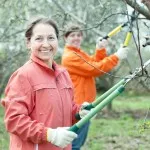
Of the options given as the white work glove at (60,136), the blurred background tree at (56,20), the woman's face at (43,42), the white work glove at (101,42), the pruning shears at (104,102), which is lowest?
the white work glove at (60,136)

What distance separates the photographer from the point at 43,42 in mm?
3275

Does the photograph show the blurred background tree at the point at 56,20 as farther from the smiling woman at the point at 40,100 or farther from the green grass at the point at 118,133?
the smiling woman at the point at 40,100

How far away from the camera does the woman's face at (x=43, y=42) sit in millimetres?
3283

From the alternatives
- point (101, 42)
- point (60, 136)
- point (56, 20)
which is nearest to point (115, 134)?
point (56, 20)

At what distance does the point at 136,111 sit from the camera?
13.7m

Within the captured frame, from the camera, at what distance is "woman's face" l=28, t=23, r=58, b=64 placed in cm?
328

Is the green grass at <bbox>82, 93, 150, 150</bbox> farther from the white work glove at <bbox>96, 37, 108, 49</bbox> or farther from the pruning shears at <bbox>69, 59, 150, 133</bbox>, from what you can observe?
the pruning shears at <bbox>69, 59, 150, 133</bbox>

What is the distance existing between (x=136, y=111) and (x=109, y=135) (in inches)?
179

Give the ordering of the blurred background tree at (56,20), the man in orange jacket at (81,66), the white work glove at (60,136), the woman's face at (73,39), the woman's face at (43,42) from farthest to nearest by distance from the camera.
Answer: the blurred background tree at (56,20)
the woman's face at (73,39)
the man in orange jacket at (81,66)
the woman's face at (43,42)
the white work glove at (60,136)

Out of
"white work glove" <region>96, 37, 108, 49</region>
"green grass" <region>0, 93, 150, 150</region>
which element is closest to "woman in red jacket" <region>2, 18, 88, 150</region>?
"white work glove" <region>96, 37, 108, 49</region>

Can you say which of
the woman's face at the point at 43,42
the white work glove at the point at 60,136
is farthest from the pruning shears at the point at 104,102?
the woman's face at the point at 43,42

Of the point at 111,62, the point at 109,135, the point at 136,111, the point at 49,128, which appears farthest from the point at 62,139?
the point at 136,111

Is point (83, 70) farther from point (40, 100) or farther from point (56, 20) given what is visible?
point (40, 100)

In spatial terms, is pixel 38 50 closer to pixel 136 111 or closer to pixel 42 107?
pixel 42 107
